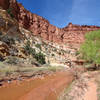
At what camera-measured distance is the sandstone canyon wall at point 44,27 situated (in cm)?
4115

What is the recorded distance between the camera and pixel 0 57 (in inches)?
407

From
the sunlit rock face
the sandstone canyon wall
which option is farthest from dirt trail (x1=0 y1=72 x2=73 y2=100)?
the sandstone canyon wall

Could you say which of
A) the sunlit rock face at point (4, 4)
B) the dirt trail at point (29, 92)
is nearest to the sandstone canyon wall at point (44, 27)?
the sunlit rock face at point (4, 4)

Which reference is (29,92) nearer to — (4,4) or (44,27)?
(4,4)

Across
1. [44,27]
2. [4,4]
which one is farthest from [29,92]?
[44,27]

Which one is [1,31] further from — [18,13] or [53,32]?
[53,32]

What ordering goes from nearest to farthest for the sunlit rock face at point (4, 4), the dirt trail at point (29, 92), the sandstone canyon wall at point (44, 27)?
the dirt trail at point (29, 92) < the sunlit rock face at point (4, 4) < the sandstone canyon wall at point (44, 27)

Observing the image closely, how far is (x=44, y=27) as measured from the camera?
50406mm

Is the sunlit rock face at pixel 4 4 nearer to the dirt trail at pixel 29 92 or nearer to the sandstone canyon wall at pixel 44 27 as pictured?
the sandstone canyon wall at pixel 44 27

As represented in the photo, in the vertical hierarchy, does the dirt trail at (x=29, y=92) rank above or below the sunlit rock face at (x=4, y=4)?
below

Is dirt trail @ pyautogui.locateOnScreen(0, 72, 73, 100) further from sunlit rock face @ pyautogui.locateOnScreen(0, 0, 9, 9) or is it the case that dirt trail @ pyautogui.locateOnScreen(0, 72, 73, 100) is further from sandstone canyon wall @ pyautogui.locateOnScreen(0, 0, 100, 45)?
sandstone canyon wall @ pyautogui.locateOnScreen(0, 0, 100, 45)

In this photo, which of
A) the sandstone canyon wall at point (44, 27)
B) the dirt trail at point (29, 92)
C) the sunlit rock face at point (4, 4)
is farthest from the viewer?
the sandstone canyon wall at point (44, 27)

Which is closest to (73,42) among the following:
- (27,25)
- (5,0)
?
(27,25)

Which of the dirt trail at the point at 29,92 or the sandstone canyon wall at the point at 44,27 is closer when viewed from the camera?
the dirt trail at the point at 29,92
